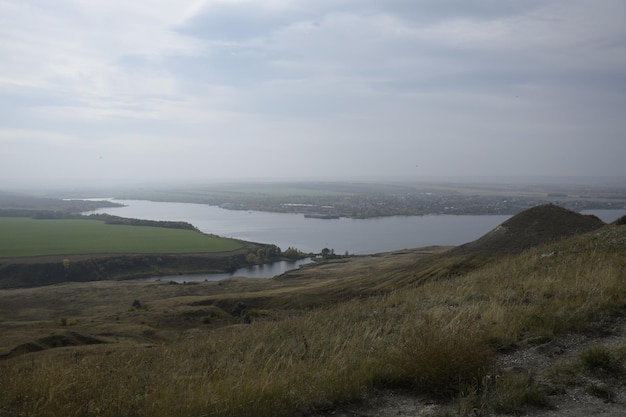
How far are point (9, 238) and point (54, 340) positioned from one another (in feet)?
270

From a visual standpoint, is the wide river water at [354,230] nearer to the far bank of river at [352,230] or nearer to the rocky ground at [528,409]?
the far bank of river at [352,230]

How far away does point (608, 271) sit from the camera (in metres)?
8.39

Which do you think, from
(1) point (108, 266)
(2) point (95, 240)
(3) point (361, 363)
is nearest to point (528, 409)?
(3) point (361, 363)

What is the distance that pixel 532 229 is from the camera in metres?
26.9

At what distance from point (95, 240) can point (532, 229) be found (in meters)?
81.1

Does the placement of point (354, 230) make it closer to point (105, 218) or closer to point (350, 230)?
point (350, 230)

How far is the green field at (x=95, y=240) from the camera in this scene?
7817 centimetres

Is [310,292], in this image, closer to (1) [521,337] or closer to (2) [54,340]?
(2) [54,340]

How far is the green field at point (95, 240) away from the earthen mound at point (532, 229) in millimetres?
58829

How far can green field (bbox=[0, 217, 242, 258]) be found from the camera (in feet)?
Answer: 256

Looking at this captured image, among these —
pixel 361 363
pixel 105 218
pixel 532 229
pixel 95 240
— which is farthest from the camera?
pixel 105 218

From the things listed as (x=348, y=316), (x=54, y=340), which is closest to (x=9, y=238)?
(x=54, y=340)

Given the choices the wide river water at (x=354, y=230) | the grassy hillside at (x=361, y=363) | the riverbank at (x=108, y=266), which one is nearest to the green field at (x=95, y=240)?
the riverbank at (x=108, y=266)

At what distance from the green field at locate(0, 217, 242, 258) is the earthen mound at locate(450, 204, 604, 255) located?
193 feet
